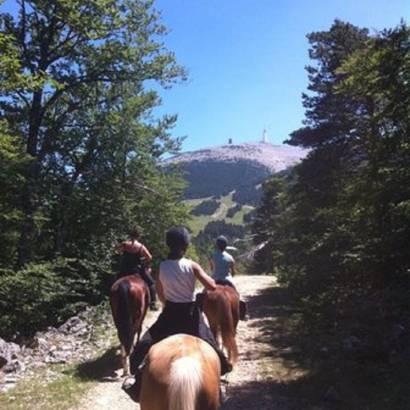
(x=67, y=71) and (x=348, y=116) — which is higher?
(x=67, y=71)

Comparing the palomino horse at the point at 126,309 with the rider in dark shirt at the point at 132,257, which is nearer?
the palomino horse at the point at 126,309

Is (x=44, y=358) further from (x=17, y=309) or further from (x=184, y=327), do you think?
(x=184, y=327)

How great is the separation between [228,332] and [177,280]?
13.5ft

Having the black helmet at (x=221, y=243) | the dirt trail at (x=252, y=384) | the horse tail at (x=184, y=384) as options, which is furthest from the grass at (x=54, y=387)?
the horse tail at (x=184, y=384)

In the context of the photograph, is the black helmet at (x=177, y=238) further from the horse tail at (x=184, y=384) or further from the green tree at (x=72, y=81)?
the green tree at (x=72, y=81)

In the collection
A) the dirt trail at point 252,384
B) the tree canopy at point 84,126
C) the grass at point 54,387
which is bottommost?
the dirt trail at point 252,384

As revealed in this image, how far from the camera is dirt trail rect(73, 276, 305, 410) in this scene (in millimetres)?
7691

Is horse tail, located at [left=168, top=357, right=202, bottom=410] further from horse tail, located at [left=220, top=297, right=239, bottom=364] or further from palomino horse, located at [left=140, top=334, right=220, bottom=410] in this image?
horse tail, located at [left=220, top=297, right=239, bottom=364]

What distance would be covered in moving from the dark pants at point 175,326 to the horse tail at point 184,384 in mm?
1180

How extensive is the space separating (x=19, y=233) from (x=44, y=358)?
614 cm

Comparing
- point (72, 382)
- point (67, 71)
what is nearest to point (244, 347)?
point (72, 382)

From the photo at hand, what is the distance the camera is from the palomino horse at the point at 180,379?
4102 millimetres

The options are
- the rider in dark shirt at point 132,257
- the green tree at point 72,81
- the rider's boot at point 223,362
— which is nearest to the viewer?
the rider's boot at point 223,362

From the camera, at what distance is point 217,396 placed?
449 centimetres
